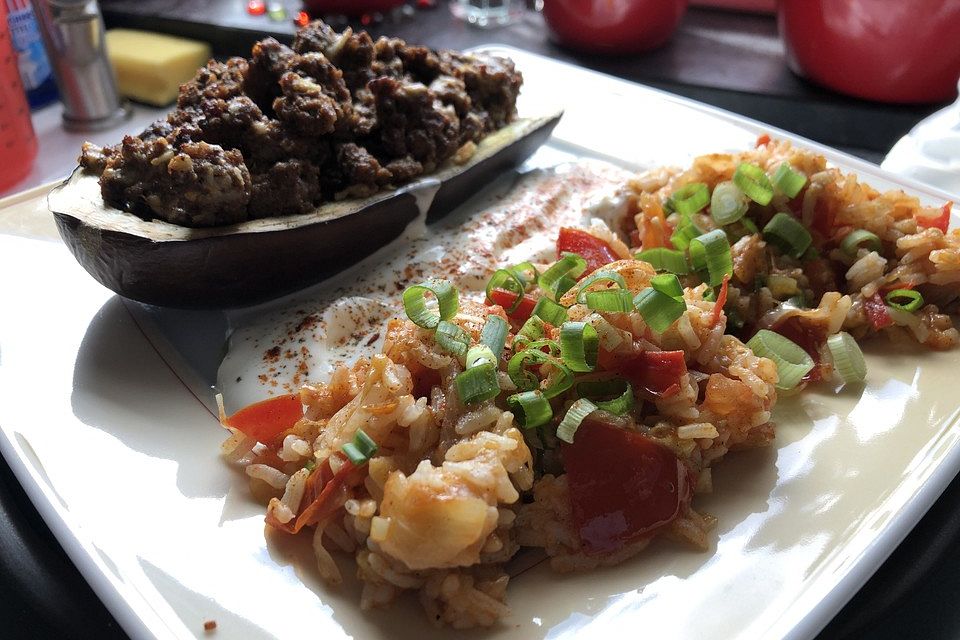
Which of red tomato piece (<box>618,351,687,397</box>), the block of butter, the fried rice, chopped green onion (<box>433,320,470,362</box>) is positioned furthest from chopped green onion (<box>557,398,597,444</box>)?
the block of butter

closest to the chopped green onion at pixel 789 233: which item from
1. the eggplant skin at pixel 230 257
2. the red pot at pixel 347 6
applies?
the eggplant skin at pixel 230 257

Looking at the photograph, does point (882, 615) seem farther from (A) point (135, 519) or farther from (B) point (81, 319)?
(B) point (81, 319)

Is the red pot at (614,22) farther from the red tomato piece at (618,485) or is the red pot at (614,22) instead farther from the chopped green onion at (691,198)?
the red tomato piece at (618,485)

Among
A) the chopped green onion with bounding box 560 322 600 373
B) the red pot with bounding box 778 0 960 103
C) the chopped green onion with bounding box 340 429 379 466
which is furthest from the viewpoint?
the red pot with bounding box 778 0 960 103

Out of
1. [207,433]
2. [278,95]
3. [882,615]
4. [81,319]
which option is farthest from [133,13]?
[882,615]

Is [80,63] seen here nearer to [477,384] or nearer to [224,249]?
[224,249]

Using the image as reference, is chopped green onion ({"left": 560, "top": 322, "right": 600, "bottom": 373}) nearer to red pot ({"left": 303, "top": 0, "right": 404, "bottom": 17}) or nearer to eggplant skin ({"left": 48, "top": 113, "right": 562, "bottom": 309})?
eggplant skin ({"left": 48, "top": 113, "right": 562, "bottom": 309})
